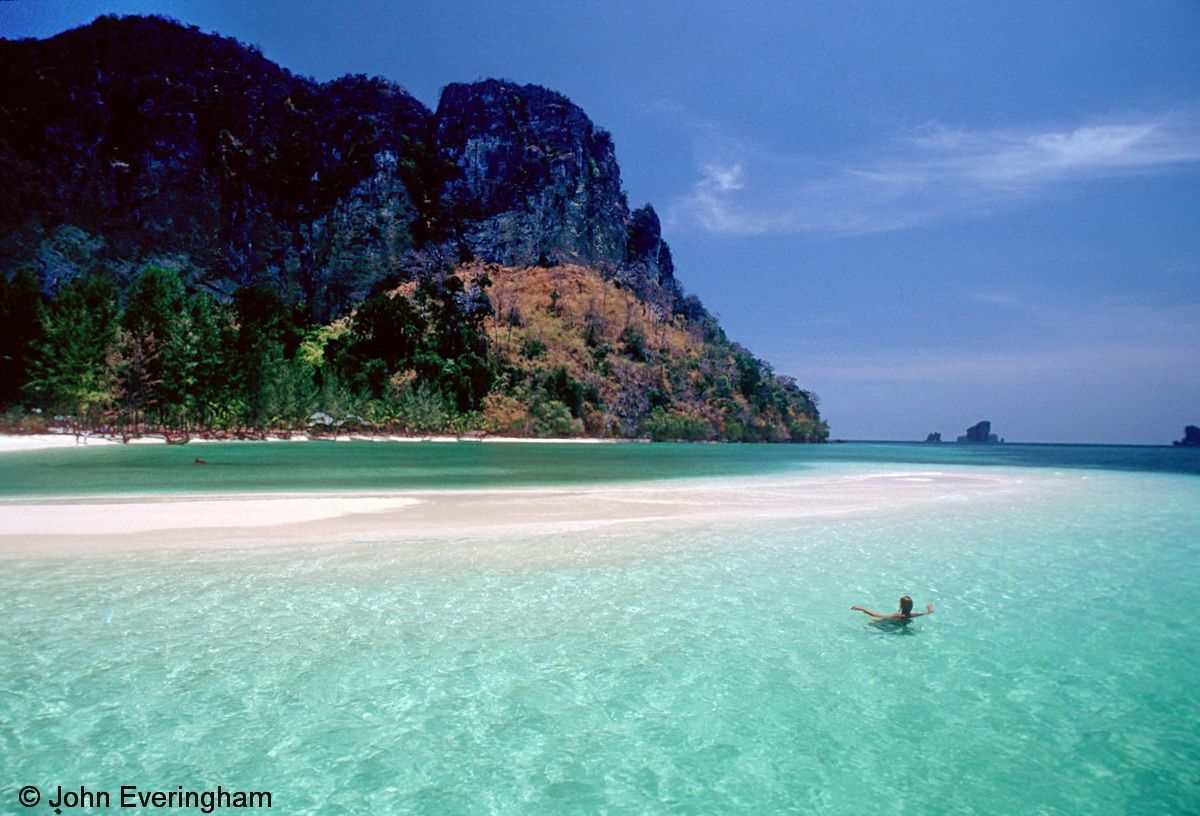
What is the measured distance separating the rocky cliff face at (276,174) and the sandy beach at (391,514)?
12069 cm

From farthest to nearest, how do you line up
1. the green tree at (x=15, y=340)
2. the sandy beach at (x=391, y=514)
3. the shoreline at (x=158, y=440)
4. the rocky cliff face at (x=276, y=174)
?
1. the rocky cliff face at (x=276, y=174)
2. the green tree at (x=15, y=340)
3. the shoreline at (x=158, y=440)
4. the sandy beach at (x=391, y=514)

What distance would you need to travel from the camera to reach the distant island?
65.9m

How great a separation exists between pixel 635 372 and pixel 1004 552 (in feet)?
355

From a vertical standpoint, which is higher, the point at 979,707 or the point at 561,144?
the point at 561,144

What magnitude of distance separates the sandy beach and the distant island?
4721 cm

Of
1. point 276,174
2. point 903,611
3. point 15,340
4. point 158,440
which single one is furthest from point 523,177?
point 903,611

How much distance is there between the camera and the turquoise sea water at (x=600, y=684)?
4.96 meters

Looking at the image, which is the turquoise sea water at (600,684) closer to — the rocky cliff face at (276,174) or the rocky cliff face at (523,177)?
the rocky cliff face at (276,174)

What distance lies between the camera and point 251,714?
19.4 feet

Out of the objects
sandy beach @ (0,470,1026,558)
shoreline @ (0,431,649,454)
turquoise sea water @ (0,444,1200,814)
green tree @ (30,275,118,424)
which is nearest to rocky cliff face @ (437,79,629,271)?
shoreline @ (0,431,649,454)

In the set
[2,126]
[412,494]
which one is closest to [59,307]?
[412,494]

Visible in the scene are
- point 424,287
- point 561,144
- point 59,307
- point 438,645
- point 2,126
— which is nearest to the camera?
point 438,645

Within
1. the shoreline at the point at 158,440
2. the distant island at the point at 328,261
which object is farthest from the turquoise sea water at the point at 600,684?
the distant island at the point at 328,261

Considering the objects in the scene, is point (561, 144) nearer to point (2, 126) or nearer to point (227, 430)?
point (2, 126)
